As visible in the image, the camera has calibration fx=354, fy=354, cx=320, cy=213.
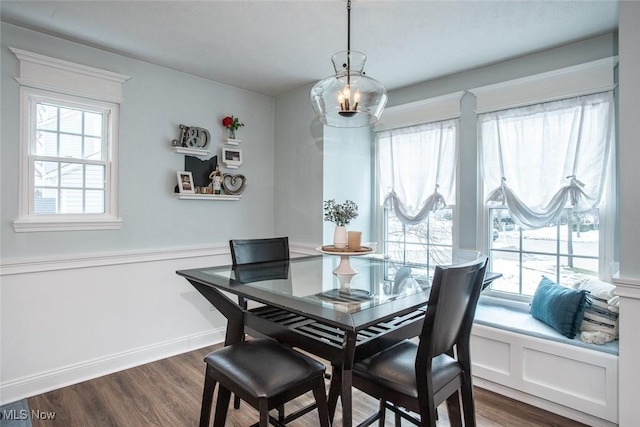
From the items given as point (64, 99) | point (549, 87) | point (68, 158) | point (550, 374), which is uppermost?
point (549, 87)

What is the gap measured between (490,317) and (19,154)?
12.0ft

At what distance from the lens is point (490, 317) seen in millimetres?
2711

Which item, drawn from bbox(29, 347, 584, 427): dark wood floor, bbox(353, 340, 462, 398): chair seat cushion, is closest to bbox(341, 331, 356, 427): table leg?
bbox(353, 340, 462, 398): chair seat cushion

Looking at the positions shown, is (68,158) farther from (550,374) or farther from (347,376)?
(550,374)

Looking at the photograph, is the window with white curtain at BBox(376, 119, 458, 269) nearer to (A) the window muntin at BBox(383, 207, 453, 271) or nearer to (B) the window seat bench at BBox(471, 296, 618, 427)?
(A) the window muntin at BBox(383, 207, 453, 271)

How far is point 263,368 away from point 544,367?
195cm

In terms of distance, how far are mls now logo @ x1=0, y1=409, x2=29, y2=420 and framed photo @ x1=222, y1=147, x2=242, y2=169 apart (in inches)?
A: 96.0

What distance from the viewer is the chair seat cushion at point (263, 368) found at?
56.4 inches

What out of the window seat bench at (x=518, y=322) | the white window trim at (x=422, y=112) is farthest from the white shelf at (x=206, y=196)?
the window seat bench at (x=518, y=322)

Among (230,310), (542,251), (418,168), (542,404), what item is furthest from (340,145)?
(542,404)

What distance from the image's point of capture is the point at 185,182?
3338 mm

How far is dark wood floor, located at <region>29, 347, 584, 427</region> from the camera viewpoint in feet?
7.30

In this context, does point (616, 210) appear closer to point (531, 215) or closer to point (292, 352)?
point (531, 215)

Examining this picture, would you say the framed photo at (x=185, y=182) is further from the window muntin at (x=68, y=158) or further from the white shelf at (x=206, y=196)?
the window muntin at (x=68, y=158)
